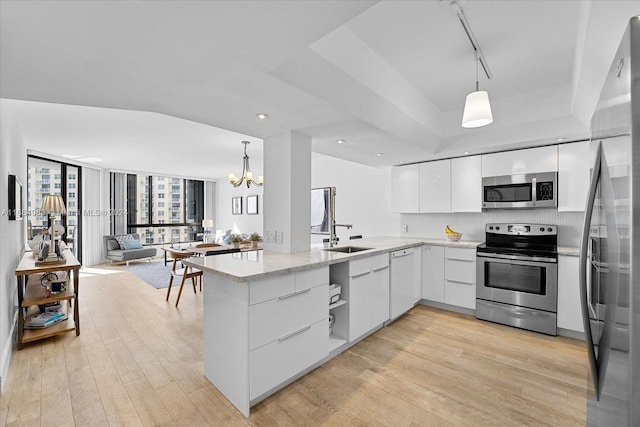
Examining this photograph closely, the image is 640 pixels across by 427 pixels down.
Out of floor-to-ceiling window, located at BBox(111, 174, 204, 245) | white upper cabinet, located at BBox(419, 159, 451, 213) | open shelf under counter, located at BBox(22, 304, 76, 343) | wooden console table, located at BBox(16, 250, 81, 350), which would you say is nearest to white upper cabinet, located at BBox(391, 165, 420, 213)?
white upper cabinet, located at BBox(419, 159, 451, 213)

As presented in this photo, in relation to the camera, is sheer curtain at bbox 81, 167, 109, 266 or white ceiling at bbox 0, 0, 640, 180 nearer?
white ceiling at bbox 0, 0, 640, 180

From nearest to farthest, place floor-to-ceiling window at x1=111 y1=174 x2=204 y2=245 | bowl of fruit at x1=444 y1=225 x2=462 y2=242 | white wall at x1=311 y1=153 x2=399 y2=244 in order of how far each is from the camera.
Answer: bowl of fruit at x1=444 y1=225 x2=462 y2=242
white wall at x1=311 y1=153 x2=399 y2=244
floor-to-ceiling window at x1=111 y1=174 x2=204 y2=245

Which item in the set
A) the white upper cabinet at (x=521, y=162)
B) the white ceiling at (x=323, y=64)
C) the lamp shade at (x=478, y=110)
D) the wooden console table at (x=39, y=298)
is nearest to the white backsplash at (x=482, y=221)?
the white upper cabinet at (x=521, y=162)

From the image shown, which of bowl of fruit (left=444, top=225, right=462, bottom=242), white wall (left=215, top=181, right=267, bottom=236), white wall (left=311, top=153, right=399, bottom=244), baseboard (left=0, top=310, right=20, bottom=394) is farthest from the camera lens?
white wall (left=215, top=181, right=267, bottom=236)

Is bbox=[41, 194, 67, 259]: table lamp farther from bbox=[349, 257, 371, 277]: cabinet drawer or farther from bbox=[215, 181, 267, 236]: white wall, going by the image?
bbox=[215, 181, 267, 236]: white wall

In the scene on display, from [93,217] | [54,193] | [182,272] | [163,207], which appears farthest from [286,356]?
[163,207]

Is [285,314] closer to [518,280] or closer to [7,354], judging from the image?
[7,354]

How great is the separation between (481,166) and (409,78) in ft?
6.00

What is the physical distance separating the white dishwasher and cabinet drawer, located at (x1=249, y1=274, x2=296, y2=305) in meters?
1.53

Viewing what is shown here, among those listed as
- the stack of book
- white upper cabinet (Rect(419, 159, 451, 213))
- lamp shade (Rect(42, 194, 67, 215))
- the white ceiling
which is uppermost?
the white ceiling

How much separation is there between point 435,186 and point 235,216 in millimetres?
6658

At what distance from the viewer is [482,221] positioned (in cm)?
402

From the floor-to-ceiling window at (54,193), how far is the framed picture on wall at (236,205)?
3.75m

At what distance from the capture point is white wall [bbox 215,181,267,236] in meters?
8.46
